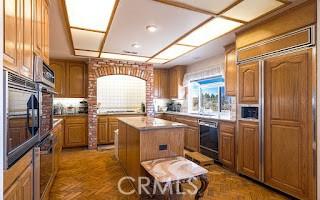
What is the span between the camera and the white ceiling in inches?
92.5

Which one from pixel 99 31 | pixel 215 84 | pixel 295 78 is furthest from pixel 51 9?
pixel 215 84

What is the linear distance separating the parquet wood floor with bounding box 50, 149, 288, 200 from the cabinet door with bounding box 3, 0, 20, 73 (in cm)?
205

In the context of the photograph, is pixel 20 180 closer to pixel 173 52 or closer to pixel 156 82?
pixel 173 52

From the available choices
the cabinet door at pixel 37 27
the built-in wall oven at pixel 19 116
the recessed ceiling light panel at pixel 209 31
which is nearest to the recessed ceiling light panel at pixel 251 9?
the recessed ceiling light panel at pixel 209 31

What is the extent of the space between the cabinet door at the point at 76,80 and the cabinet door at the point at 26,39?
13.4 ft

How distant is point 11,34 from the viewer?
3.52ft

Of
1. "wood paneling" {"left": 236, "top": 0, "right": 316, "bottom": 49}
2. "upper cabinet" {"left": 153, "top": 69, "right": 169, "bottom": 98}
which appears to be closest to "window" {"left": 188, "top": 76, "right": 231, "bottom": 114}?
"upper cabinet" {"left": 153, "top": 69, "right": 169, "bottom": 98}

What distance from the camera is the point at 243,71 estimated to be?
3.09 meters

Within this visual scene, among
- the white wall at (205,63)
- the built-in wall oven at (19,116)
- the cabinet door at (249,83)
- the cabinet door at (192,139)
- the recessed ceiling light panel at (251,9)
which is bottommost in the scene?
the cabinet door at (192,139)

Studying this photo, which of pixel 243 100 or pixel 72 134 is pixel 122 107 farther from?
pixel 243 100

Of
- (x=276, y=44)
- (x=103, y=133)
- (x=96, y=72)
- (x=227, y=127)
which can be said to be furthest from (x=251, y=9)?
(x=103, y=133)

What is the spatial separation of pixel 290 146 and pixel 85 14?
3.20 meters

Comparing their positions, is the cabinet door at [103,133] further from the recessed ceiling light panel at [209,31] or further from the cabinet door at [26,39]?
the cabinet door at [26,39]

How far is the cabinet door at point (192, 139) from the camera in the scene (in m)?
4.45
